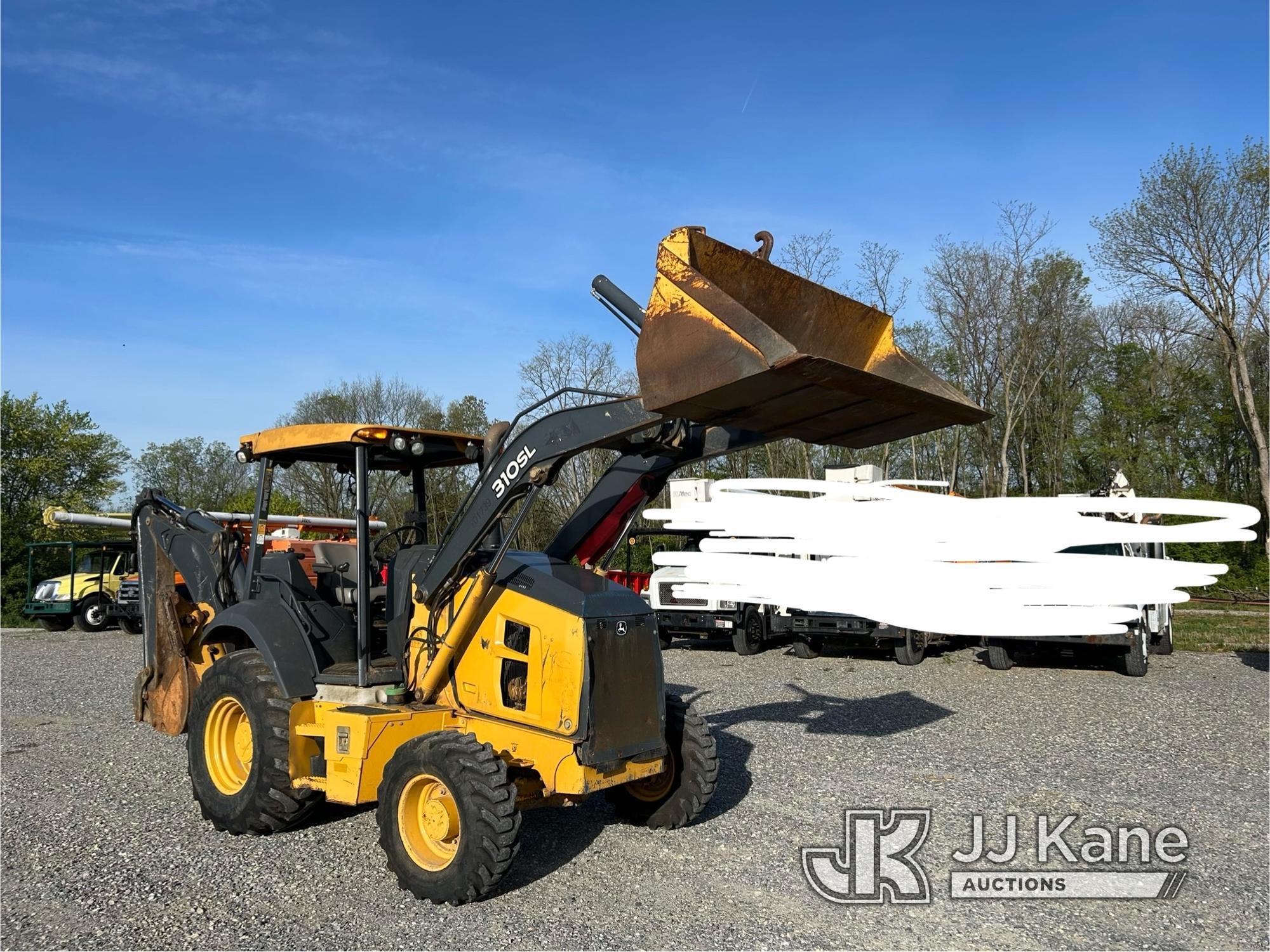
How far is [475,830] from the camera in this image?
17.0 feet

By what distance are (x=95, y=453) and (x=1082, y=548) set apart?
35.6 m

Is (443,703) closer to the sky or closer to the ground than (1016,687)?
closer to the sky

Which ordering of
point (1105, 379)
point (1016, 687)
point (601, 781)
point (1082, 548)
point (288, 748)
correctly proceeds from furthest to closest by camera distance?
1. point (1105, 379)
2. point (1082, 548)
3. point (1016, 687)
4. point (288, 748)
5. point (601, 781)

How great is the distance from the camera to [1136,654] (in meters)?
14.1

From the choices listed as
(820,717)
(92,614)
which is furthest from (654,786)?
(92,614)

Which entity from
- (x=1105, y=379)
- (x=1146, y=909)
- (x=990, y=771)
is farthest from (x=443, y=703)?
(x=1105, y=379)

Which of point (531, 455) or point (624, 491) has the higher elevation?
point (531, 455)

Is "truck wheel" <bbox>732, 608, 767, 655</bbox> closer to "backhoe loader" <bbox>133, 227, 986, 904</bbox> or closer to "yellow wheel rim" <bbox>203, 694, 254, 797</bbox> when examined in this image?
"backhoe loader" <bbox>133, 227, 986, 904</bbox>

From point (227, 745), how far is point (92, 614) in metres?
21.1

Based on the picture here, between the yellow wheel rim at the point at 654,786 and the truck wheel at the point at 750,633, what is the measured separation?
10999 millimetres

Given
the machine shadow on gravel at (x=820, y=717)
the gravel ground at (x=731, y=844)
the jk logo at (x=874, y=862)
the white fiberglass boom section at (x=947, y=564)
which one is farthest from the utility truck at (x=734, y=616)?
the jk logo at (x=874, y=862)

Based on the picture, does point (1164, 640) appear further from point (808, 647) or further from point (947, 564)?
point (947, 564)

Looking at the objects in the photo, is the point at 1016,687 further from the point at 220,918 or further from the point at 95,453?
the point at 95,453

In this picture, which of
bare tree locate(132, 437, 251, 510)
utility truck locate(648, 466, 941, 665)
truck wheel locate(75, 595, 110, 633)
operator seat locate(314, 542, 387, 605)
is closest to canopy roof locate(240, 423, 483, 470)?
operator seat locate(314, 542, 387, 605)
